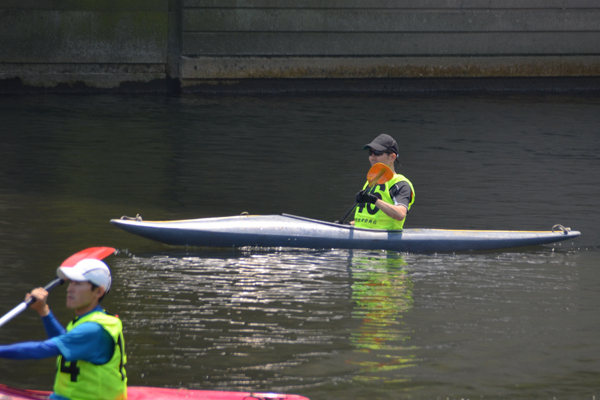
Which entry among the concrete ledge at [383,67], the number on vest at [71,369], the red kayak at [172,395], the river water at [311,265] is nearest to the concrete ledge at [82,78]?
the concrete ledge at [383,67]

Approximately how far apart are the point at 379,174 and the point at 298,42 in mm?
12169

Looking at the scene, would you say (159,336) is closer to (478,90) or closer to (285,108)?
(285,108)

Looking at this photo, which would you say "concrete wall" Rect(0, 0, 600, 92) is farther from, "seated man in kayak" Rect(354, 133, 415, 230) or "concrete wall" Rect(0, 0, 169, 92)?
"seated man in kayak" Rect(354, 133, 415, 230)

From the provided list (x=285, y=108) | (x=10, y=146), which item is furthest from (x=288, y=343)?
(x=285, y=108)

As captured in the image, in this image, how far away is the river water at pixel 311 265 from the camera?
15.3 feet

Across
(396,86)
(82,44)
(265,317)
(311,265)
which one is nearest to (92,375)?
(265,317)

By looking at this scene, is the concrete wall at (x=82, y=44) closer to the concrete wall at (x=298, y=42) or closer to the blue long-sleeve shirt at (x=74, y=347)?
the concrete wall at (x=298, y=42)

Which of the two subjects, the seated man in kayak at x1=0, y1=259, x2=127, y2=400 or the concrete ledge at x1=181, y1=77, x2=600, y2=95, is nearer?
the seated man in kayak at x1=0, y1=259, x2=127, y2=400

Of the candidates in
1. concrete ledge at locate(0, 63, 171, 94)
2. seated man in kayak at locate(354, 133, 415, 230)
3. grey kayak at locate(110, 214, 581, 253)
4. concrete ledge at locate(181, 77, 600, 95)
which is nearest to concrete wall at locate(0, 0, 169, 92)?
concrete ledge at locate(0, 63, 171, 94)

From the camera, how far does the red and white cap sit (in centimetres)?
327

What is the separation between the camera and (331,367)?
4680 millimetres

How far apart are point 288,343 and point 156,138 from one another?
27.7ft

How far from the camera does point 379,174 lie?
6.81 metres

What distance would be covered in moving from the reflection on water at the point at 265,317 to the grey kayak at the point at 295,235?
0.13 metres
